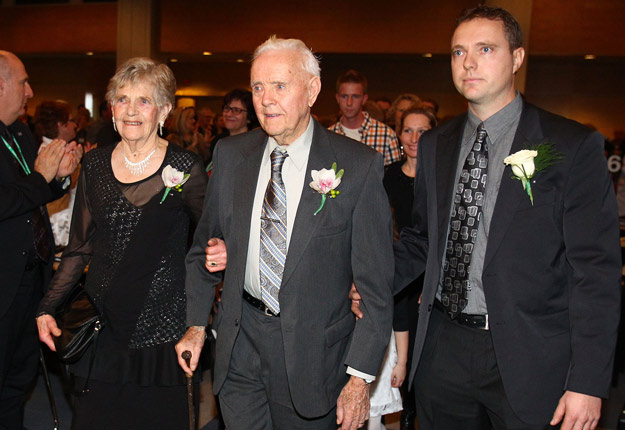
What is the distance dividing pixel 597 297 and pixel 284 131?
1244 mm

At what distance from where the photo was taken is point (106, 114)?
826 cm

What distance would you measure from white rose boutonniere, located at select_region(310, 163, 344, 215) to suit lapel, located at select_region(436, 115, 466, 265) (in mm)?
424

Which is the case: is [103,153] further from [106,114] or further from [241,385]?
[106,114]

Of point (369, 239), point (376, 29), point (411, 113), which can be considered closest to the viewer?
point (369, 239)

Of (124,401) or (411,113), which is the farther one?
(411,113)

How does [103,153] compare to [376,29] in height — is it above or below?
Answer: below

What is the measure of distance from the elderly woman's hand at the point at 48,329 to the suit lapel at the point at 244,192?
103 centimetres

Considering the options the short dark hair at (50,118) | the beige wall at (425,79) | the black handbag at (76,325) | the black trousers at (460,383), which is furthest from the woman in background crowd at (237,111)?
the beige wall at (425,79)

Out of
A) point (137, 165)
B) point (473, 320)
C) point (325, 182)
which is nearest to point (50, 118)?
point (137, 165)

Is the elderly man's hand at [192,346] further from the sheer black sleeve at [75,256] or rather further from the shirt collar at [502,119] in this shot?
the shirt collar at [502,119]

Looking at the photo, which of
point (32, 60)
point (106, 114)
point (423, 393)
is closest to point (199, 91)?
point (32, 60)

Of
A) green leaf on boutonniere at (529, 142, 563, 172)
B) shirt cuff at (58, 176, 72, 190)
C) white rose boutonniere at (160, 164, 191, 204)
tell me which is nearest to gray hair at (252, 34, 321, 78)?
white rose boutonniere at (160, 164, 191, 204)

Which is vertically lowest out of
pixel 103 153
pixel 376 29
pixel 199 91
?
pixel 103 153

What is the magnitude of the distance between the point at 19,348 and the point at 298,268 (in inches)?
88.0
